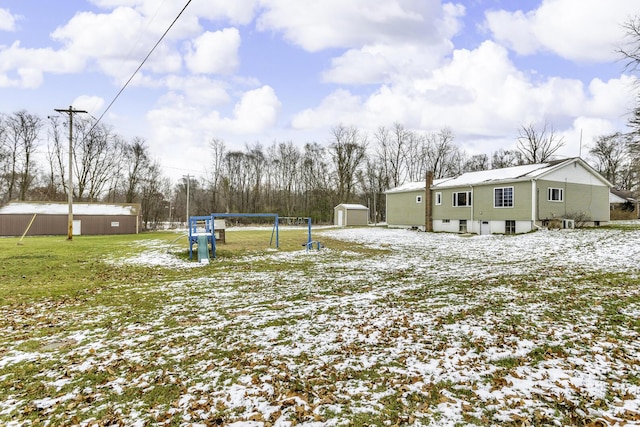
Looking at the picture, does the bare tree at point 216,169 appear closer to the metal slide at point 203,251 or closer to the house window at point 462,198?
the house window at point 462,198

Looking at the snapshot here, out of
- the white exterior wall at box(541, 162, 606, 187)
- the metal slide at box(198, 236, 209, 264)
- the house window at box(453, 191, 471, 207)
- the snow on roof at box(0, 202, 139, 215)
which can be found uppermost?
the white exterior wall at box(541, 162, 606, 187)

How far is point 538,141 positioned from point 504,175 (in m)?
25.0

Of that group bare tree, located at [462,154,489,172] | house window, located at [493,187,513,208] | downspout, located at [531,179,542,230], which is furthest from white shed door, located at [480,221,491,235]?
bare tree, located at [462,154,489,172]

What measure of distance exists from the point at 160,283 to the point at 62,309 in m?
2.80

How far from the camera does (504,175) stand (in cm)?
2411

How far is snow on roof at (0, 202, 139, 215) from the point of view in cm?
3038

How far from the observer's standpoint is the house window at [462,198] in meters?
25.4

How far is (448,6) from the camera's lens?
480 inches

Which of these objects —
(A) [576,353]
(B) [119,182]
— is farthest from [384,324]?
(B) [119,182]

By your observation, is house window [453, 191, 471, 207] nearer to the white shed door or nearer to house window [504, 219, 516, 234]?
the white shed door

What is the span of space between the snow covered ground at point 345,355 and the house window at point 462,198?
16.7 meters

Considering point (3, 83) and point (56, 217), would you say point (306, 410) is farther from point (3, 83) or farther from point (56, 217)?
point (56, 217)

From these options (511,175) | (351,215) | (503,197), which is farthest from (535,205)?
(351,215)

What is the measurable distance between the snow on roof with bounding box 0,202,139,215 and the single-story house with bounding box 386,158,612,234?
3029 cm
